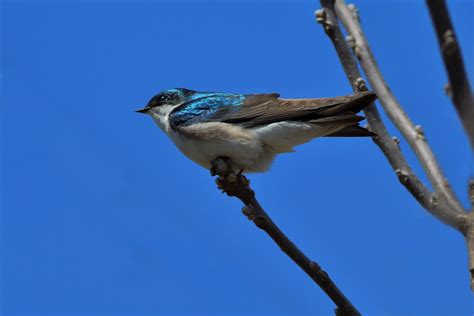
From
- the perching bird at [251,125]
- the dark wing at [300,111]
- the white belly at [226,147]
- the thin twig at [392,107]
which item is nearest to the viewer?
the thin twig at [392,107]

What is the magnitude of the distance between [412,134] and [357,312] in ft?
4.33

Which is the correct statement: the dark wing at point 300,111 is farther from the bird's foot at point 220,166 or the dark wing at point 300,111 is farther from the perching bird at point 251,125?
the bird's foot at point 220,166

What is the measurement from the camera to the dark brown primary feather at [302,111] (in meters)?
4.86

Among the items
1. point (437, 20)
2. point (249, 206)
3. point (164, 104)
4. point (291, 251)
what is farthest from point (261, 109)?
point (437, 20)

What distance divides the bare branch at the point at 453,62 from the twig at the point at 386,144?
1.42m

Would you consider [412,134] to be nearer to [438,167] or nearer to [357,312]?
[438,167]

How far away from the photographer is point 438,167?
3875 mm

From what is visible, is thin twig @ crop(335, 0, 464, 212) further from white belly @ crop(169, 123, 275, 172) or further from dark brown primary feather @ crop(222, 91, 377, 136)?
white belly @ crop(169, 123, 275, 172)

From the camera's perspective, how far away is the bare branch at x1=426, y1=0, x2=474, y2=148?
1.94 metres

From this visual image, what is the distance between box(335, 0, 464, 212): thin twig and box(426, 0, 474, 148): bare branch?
1696 millimetres

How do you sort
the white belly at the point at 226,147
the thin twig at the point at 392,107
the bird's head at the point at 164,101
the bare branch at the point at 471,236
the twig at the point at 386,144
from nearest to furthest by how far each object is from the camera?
the bare branch at the point at 471,236
the twig at the point at 386,144
the thin twig at the point at 392,107
the white belly at the point at 226,147
the bird's head at the point at 164,101

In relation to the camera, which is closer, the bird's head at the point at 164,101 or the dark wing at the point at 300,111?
the dark wing at the point at 300,111

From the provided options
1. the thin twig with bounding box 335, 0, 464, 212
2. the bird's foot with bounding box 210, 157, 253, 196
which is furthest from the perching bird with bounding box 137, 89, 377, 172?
the thin twig with bounding box 335, 0, 464, 212

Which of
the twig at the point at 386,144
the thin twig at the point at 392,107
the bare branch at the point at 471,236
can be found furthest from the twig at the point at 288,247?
the thin twig at the point at 392,107
